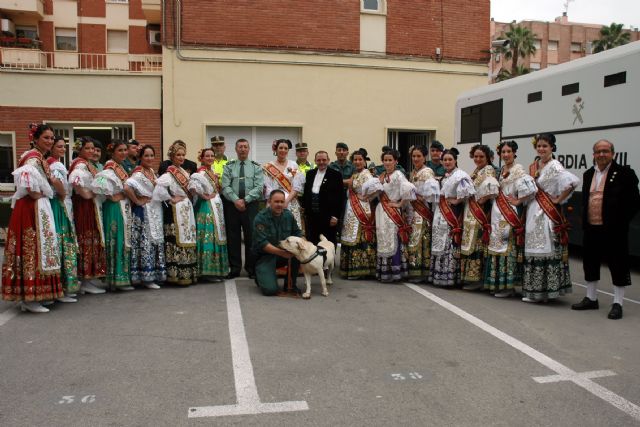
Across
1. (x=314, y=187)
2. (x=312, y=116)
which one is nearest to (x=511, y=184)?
(x=314, y=187)

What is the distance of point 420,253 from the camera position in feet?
24.6

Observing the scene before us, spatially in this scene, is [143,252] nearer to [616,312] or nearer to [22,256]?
[22,256]

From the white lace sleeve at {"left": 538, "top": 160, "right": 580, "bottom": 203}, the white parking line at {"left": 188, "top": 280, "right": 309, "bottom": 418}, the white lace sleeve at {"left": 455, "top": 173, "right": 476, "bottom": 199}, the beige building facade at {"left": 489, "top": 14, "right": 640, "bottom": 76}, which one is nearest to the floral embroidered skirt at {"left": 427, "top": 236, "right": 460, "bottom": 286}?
the white lace sleeve at {"left": 455, "top": 173, "right": 476, "bottom": 199}

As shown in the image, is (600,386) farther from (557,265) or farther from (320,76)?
(320,76)

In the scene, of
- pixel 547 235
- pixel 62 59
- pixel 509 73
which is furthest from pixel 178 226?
pixel 509 73

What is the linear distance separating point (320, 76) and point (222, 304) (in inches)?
437

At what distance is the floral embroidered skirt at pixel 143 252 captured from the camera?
22.3 ft

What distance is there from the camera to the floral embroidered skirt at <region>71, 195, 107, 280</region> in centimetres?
643

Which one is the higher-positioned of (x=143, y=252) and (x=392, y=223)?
(x=392, y=223)

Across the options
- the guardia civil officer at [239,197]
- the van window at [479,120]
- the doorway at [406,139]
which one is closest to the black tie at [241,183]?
the guardia civil officer at [239,197]

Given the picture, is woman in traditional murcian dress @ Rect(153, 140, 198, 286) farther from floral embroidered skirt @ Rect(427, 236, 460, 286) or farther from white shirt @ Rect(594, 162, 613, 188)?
white shirt @ Rect(594, 162, 613, 188)

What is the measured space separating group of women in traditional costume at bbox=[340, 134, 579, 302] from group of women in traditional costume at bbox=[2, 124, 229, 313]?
1.96 meters

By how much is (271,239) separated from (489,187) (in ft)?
8.79

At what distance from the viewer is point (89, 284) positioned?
6820mm
